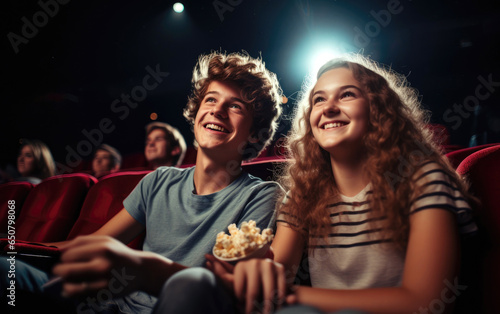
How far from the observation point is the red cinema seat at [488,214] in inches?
21.2

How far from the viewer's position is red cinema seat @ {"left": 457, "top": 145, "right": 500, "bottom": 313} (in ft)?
1.77

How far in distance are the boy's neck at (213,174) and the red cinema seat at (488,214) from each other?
50 cm

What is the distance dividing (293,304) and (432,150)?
1.24 ft

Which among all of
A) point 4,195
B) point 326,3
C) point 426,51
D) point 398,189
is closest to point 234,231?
point 398,189

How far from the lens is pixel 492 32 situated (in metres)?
2.98

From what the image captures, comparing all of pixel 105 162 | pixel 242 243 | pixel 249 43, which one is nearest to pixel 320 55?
pixel 249 43

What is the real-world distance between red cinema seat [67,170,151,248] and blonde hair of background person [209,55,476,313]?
0.61 m

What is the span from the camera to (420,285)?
1.41 ft

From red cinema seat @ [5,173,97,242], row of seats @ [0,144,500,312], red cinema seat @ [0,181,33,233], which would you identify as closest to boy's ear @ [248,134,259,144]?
row of seats @ [0,144,500,312]

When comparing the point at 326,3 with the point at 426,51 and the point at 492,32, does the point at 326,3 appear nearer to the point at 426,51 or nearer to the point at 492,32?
the point at 426,51

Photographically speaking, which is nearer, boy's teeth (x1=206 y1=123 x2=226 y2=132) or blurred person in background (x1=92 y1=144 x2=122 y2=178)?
boy's teeth (x1=206 y1=123 x2=226 y2=132)

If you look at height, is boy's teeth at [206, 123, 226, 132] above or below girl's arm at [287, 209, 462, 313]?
above

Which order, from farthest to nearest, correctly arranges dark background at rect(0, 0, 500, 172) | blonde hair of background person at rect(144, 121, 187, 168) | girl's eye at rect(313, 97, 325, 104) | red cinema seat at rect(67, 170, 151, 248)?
1. dark background at rect(0, 0, 500, 172)
2. blonde hair of background person at rect(144, 121, 187, 168)
3. red cinema seat at rect(67, 170, 151, 248)
4. girl's eye at rect(313, 97, 325, 104)

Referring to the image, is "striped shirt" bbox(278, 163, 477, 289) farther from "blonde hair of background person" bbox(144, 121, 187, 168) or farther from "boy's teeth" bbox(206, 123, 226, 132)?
"blonde hair of background person" bbox(144, 121, 187, 168)
